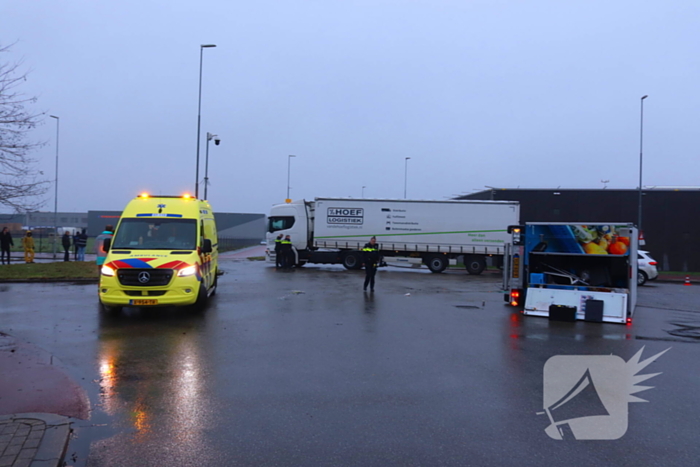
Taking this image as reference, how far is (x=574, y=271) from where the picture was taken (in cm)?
1416

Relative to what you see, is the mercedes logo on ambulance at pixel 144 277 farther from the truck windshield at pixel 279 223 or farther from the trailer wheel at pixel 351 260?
the truck windshield at pixel 279 223

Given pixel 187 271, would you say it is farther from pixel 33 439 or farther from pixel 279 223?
pixel 279 223

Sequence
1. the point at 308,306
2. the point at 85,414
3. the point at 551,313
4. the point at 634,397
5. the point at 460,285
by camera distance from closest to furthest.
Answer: the point at 85,414, the point at 634,397, the point at 551,313, the point at 308,306, the point at 460,285

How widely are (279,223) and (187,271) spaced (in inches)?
659

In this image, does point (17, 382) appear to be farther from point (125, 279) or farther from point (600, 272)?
point (600, 272)

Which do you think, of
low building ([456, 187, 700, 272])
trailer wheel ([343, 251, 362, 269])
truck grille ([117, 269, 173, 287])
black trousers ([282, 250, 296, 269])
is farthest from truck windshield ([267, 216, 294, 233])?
truck grille ([117, 269, 173, 287])

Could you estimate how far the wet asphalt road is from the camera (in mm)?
4781

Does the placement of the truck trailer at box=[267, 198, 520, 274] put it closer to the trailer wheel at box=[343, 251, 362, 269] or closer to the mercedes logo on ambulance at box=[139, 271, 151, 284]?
the trailer wheel at box=[343, 251, 362, 269]

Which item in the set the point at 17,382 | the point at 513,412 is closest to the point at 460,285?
the point at 513,412

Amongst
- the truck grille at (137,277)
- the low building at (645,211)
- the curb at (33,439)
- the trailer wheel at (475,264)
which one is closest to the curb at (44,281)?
the truck grille at (137,277)

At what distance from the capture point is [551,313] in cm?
1271

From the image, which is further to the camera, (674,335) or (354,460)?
(674,335)

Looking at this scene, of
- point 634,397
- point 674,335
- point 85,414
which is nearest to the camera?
point 85,414

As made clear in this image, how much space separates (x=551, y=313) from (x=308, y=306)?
5.74 metres
